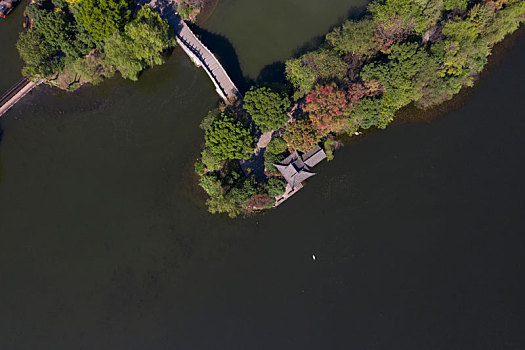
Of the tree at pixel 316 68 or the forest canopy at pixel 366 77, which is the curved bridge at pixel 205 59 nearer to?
the forest canopy at pixel 366 77

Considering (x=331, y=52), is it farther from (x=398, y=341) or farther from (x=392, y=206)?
(x=398, y=341)

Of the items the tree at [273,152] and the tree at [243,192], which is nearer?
the tree at [243,192]

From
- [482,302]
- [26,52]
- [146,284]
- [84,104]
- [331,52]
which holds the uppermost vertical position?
[26,52]

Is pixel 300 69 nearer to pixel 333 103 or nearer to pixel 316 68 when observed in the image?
pixel 316 68

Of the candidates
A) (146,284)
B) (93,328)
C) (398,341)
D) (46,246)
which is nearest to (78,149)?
(46,246)

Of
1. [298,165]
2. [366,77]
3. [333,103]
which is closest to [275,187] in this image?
[298,165]

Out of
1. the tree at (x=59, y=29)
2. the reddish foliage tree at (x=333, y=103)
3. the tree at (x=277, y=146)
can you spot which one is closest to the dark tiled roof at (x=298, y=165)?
the tree at (x=277, y=146)
